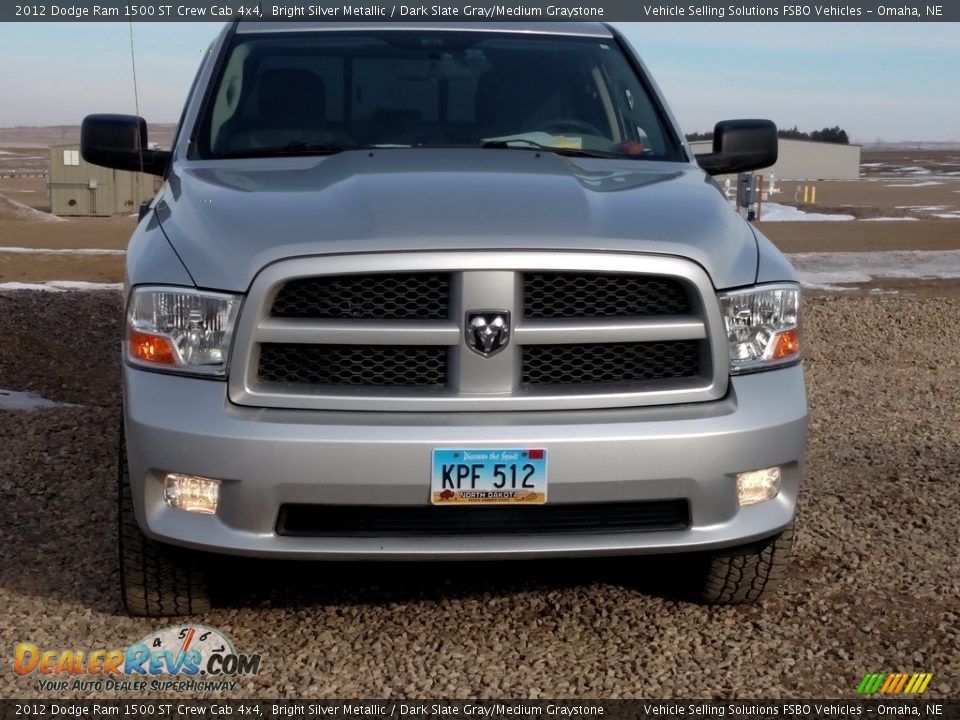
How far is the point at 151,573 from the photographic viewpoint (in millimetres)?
3816

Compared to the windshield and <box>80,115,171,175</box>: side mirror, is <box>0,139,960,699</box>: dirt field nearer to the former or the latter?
<box>80,115,171,175</box>: side mirror

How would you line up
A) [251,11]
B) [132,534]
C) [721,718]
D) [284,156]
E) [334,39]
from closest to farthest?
[721,718] → [132,534] → [284,156] → [334,39] → [251,11]

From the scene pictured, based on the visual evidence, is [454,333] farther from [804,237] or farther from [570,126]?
[804,237]

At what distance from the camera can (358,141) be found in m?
4.84

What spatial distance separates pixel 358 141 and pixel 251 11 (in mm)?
1197

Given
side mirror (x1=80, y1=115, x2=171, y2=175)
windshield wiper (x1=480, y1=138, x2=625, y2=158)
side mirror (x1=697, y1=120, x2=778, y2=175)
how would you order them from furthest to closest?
1. side mirror (x1=697, y1=120, x2=778, y2=175)
2. side mirror (x1=80, y1=115, x2=171, y2=175)
3. windshield wiper (x1=480, y1=138, x2=625, y2=158)

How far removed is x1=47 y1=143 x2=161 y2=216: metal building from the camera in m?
40.0

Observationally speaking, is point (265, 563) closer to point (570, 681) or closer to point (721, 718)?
point (570, 681)

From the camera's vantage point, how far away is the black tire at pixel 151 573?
3709 mm

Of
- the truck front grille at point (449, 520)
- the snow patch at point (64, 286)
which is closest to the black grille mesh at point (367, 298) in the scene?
the truck front grille at point (449, 520)

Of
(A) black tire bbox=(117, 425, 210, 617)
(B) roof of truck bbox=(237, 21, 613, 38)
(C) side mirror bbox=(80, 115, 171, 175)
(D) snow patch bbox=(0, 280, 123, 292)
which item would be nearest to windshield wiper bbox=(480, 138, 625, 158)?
(B) roof of truck bbox=(237, 21, 613, 38)

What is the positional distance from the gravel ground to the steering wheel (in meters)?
1.73

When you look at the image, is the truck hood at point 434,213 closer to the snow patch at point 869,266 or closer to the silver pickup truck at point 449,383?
the silver pickup truck at point 449,383

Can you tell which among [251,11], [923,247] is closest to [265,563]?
[251,11]
